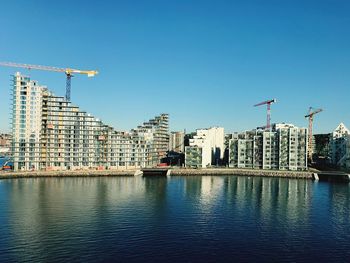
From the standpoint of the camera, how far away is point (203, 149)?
143m

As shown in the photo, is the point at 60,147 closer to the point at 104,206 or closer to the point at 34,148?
the point at 34,148

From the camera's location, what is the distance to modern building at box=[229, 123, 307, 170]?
13400 centimetres

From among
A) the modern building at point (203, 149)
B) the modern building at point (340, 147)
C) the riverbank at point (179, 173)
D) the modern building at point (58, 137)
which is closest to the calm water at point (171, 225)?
the riverbank at point (179, 173)

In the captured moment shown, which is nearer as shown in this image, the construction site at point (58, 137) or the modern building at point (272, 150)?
the construction site at point (58, 137)

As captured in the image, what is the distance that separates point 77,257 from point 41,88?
10085cm

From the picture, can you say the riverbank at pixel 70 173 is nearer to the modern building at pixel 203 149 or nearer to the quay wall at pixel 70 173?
the quay wall at pixel 70 173

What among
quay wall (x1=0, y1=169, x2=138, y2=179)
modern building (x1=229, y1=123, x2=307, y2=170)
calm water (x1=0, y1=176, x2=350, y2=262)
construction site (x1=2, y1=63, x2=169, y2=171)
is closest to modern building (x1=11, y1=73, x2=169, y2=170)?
construction site (x1=2, y1=63, x2=169, y2=171)

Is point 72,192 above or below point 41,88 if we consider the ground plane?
below

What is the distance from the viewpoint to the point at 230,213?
62250 millimetres

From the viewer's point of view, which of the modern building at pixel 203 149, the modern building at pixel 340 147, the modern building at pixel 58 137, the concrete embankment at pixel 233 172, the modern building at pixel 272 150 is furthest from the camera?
the modern building at pixel 340 147

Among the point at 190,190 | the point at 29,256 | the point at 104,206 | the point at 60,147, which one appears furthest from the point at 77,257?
the point at 60,147

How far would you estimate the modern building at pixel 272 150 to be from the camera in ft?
440

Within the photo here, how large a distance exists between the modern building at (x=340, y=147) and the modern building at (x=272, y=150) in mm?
28224

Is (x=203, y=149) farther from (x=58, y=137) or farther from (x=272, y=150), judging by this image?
(x=58, y=137)
